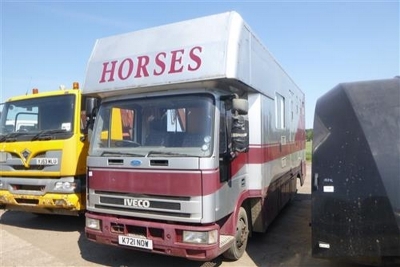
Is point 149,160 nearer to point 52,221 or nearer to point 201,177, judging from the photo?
point 201,177

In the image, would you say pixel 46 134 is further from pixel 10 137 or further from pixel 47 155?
pixel 10 137

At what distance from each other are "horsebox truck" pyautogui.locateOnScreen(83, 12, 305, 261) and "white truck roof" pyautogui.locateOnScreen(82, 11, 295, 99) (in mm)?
15

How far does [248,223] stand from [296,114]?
16.6 feet

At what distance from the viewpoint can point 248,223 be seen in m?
6.32

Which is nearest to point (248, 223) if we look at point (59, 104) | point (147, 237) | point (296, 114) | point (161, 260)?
point (161, 260)

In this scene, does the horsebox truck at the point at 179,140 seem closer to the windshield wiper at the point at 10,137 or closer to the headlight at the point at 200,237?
the headlight at the point at 200,237

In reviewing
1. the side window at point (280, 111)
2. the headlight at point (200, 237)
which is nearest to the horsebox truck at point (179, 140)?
the headlight at point (200, 237)

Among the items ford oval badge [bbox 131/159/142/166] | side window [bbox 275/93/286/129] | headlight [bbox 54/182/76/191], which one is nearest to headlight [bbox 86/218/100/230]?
ford oval badge [bbox 131/159/142/166]

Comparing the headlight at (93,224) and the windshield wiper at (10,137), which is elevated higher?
the windshield wiper at (10,137)

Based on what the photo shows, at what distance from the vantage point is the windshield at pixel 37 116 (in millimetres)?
7355

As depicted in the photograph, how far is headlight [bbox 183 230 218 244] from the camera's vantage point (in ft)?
15.2

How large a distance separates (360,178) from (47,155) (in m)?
5.57

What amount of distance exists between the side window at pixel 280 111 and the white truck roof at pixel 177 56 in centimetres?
136

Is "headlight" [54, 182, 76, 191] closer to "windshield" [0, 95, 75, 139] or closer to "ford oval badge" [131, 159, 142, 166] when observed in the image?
"windshield" [0, 95, 75, 139]
